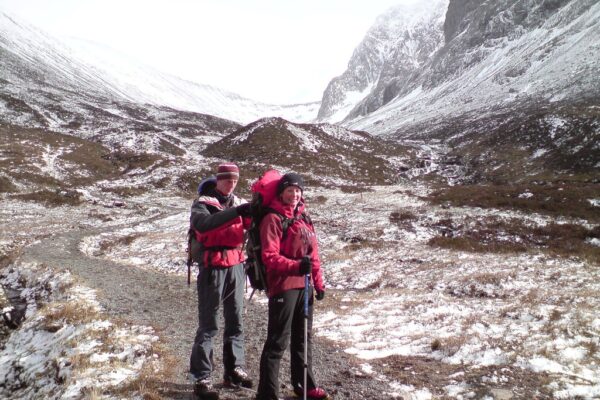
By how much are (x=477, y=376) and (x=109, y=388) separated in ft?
21.0

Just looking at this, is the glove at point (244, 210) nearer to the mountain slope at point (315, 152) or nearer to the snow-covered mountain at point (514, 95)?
the mountain slope at point (315, 152)

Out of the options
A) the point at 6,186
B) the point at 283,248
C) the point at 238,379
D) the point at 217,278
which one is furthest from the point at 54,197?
the point at 283,248

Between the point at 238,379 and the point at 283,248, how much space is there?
2.62 m

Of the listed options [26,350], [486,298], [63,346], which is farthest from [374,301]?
[26,350]

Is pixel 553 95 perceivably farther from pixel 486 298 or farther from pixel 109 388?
pixel 109 388

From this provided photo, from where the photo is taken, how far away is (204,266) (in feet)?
19.7

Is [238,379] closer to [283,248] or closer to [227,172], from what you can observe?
[283,248]

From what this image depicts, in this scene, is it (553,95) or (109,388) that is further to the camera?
(553,95)

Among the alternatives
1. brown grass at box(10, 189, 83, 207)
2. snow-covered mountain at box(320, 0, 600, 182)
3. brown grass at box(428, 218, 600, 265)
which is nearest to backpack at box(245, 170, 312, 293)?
brown grass at box(428, 218, 600, 265)

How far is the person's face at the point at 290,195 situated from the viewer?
5176 millimetres

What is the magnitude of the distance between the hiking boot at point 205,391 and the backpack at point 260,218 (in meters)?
1.81

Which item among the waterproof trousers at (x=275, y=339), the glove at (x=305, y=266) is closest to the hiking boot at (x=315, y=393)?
the waterproof trousers at (x=275, y=339)

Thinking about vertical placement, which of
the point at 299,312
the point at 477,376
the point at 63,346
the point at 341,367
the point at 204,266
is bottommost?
the point at 63,346

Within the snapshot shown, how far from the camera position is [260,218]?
5273 mm
